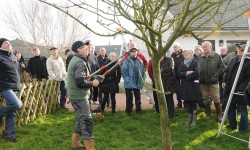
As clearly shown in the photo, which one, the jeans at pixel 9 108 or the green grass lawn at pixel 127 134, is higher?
the jeans at pixel 9 108

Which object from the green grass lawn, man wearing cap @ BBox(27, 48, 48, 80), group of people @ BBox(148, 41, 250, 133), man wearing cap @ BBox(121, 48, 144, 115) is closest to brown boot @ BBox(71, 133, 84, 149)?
the green grass lawn

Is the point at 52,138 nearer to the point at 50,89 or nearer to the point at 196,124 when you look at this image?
the point at 50,89

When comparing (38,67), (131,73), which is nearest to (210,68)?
(131,73)

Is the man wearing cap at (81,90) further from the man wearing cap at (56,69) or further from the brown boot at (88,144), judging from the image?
the man wearing cap at (56,69)

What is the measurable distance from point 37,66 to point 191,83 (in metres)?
4.91

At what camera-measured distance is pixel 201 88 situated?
755 centimetres

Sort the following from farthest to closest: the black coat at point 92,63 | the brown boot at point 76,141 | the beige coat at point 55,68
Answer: the beige coat at point 55,68 < the black coat at point 92,63 < the brown boot at point 76,141

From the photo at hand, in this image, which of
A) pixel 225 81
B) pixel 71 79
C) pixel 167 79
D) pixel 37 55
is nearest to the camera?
pixel 71 79

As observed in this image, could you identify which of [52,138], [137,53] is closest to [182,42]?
[137,53]

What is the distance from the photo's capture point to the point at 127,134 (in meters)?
6.47

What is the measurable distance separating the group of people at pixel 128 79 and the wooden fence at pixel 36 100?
43 cm

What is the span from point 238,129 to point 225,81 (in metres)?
1.10

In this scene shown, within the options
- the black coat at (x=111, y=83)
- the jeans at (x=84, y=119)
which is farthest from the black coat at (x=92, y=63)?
the jeans at (x=84, y=119)

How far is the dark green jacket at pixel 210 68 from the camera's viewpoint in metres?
7.27
